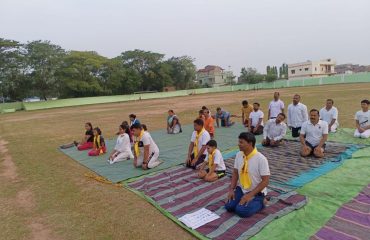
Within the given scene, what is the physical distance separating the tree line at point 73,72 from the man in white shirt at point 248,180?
162 ft

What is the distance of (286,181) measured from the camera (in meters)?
5.50

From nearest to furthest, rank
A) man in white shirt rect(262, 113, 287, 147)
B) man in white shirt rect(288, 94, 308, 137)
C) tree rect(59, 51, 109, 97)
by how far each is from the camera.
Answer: man in white shirt rect(262, 113, 287, 147), man in white shirt rect(288, 94, 308, 137), tree rect(59, 51, 109, 97)

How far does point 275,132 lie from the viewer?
8547 millimetres

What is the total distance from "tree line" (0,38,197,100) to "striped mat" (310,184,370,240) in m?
50.2

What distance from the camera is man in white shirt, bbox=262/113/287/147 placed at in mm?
8391

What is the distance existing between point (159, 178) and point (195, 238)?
2.51m

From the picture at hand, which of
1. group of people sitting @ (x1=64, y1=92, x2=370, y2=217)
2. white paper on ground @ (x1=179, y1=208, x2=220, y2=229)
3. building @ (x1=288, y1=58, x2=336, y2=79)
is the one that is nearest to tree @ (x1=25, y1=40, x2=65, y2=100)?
group of people sitting @ (x1=64, y1=92, x2=370, y2=217)

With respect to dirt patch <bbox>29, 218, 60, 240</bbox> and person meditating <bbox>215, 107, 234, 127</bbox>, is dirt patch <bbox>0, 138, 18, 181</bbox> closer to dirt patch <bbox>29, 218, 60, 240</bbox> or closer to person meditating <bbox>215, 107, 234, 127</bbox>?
dirt patch <bbox>29, 218, 60, 240</bbox>

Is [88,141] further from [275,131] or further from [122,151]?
[275,131]

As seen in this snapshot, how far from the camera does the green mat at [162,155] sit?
6.96 metres

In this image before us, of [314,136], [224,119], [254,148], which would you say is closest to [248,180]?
[254,148]

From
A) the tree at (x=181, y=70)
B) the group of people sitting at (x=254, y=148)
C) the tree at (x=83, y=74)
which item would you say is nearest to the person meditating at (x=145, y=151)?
the group of people sitting at (x=254, y=148)

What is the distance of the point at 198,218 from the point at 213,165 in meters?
1.67

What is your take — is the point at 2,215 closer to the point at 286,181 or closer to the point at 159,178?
the point at 159,178
